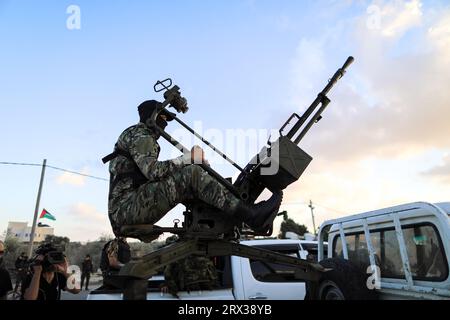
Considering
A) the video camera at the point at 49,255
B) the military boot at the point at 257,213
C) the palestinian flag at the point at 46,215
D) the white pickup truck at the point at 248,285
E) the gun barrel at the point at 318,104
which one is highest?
the palestinian flag at the point at 46,215

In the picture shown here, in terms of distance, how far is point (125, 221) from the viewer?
3.11 meters

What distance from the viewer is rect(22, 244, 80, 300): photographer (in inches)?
141

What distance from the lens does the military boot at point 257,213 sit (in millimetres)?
3086

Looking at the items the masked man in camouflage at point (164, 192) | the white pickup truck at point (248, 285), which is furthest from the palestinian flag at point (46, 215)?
the masked man in camouflage at point (164, 192)

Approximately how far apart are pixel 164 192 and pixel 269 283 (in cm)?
249

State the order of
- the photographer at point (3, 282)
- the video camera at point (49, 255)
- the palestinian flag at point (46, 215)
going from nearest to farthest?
the video camera at point (49, 255), the photographer at point (3, 282), the palestinian flag at point (46, 215)

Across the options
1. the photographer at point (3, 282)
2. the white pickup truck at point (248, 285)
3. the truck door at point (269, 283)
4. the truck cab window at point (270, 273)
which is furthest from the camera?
the truck cab window at point (270, 273)

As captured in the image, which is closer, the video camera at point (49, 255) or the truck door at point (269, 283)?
the video camera at point (49, 255)

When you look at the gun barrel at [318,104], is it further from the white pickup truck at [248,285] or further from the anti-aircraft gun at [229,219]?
the white pickup truck at [248,285]

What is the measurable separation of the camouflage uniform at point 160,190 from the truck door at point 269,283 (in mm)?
2089

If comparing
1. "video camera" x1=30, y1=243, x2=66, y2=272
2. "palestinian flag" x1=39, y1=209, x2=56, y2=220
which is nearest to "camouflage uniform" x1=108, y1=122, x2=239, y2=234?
"video camera" x1=30, y1=243, x2=66, y2=272

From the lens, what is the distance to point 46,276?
3957 mm
